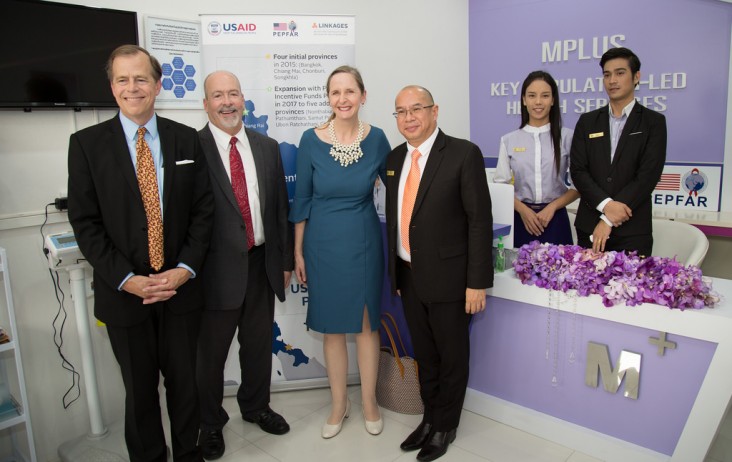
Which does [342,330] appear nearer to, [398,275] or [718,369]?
[398,275]

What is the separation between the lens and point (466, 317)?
8.59 feet

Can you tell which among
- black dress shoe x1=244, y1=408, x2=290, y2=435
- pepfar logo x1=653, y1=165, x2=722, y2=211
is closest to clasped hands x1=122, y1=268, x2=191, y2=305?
black dress shoe x1=244, y1=408, x2=290, y2=435

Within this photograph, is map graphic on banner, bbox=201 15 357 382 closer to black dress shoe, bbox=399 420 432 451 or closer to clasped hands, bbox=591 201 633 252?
black dress shoe, bbox=399 420 432 451

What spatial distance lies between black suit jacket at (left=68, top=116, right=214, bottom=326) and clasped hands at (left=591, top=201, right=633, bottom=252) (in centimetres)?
210

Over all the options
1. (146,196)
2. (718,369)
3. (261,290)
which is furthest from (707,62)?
(146,196)

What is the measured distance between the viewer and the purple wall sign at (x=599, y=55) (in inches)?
146

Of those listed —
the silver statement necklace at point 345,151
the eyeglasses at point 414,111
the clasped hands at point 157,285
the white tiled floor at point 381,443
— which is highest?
the eyeglasses at point 414,111

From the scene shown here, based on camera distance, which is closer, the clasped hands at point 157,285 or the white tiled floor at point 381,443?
the clasped hands at point 157,285

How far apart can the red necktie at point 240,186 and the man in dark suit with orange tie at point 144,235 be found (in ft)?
0.89

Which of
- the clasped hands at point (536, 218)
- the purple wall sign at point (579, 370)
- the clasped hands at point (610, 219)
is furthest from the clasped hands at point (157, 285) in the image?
the clasped hands at point (610, 219)

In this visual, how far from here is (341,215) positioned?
268 cm

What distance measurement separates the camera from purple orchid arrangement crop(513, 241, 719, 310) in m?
2.27

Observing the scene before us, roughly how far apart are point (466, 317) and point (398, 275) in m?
0.39

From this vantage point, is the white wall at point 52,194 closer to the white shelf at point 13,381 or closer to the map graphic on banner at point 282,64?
the white shelf at point 13,381
